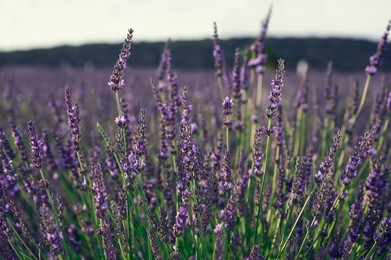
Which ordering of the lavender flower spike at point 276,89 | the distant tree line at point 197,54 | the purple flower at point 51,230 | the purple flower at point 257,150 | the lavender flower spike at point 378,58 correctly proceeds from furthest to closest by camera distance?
1. the distant tree line at point 197,54
2. the lavender flower spike at point 378,58
3. the purple flower at point 257,150
4. the lavender flower spike at point 276,89
5. the purple flower at point 51,230

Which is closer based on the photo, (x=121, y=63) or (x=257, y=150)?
(x=121, y=63)

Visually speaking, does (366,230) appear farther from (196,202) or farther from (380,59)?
(380,59)

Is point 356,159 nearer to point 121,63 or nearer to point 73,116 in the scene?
point 121,63

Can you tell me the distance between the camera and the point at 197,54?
28750 millimetres

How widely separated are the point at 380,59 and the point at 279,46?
28874mm

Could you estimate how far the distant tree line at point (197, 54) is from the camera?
1049 inches

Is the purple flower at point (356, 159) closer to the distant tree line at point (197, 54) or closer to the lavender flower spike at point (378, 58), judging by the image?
the lavender flower spike at point (378, 58)

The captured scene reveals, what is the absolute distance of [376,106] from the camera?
333cm

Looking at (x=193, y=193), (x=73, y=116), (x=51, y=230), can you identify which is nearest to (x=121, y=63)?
(x=73, y=116)

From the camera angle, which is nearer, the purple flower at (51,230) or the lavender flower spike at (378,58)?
the purple flower at (51,230)

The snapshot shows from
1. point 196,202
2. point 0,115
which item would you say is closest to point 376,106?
point 196,202

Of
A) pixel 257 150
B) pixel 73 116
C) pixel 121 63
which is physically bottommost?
pixel 257 150

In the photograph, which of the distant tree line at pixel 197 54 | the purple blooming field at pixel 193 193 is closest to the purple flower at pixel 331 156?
the purple blooming field at pixel 193 193

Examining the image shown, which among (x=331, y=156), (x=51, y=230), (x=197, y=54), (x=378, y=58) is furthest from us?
(x=197, y=54)
